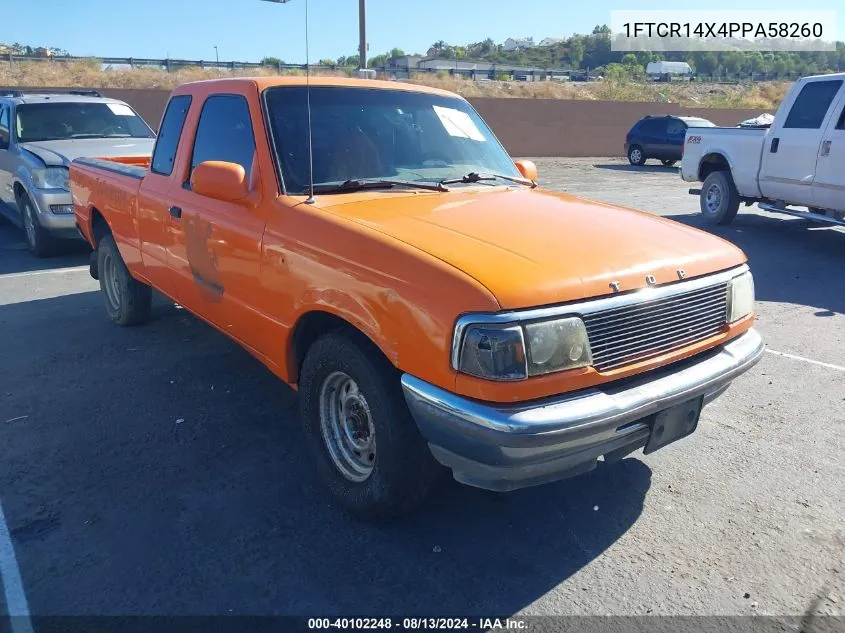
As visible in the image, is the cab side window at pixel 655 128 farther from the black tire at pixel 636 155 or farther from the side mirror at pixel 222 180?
the side mirror at pixel 222 180

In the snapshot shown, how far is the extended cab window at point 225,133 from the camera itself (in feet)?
12.6

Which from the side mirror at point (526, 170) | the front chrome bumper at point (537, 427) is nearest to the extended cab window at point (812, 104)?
the side mirror at point (526, 170)

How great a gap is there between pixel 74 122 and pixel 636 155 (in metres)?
20.3

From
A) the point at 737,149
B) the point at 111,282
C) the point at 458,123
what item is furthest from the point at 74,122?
the point at 737,149

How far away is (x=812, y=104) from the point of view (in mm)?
9297

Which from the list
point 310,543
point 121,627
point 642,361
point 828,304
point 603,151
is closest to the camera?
point 121,627

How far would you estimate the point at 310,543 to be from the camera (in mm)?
3043

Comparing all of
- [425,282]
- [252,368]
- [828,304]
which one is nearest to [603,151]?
[828,304]

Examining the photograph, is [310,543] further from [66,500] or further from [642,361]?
[642,361]

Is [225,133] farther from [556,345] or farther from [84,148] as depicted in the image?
[84,148]

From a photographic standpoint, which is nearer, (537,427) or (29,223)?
(537,427)

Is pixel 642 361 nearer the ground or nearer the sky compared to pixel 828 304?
nearer the sky

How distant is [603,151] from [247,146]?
1079 inches

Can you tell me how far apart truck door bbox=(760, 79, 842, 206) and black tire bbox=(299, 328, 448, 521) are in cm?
835
